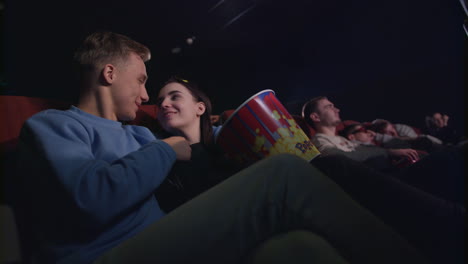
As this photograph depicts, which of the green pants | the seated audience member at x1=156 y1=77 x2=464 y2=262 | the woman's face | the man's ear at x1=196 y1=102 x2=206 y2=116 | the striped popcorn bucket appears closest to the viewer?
the green pants

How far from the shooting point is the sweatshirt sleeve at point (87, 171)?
443mm

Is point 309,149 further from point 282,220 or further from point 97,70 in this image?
point 97,70

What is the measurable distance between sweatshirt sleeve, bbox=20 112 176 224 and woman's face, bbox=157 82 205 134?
0.39 m

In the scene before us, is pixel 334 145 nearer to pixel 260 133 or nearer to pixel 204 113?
pixel 204 113

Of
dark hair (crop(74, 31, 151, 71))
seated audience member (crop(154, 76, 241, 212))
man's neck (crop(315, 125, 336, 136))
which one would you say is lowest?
man's neck (crop(315, 125, 336, 136))

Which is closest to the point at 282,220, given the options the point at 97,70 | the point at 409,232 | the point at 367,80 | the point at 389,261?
the point at 389,261

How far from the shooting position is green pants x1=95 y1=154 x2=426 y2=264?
358mm

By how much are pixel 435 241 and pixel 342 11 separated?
301 cm

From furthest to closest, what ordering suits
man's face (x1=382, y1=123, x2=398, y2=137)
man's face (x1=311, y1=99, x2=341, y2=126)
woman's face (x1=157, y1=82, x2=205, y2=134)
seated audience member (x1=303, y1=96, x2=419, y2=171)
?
man's face (x1=382, y1=123, x2=398, y2=137), man's face (x1=311, y1=99, x2=341, y2=126), seated audience member (x1=303, y1=96, x2=419, y2=171), woman's face (x1=157, y1=82, x2=205, y2=134)

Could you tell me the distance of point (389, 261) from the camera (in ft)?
1.10

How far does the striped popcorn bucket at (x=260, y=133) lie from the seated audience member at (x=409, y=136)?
1.83 metres

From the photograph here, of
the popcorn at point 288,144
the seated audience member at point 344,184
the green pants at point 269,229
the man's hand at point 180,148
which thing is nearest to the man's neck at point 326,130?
the seated audience member at point 344,184

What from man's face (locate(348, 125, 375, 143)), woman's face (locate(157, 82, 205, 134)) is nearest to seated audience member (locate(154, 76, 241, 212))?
woman's face (locate(157, 82, 205, 134))

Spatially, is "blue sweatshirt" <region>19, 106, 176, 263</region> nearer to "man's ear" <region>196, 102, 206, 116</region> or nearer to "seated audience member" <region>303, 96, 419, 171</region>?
"man's ear" <region>196, 102, 206, 116</region>
